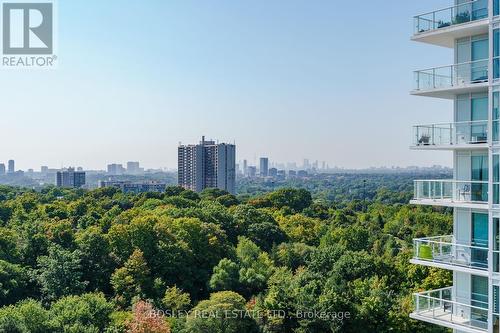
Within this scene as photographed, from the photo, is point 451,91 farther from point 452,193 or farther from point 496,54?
point 452,193

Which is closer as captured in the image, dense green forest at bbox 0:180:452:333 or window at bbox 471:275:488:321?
window at bbox 471:275:488:321

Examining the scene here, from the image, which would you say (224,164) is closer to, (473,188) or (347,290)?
(347,290)

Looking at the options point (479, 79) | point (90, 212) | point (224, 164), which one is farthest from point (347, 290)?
point (224, 164)

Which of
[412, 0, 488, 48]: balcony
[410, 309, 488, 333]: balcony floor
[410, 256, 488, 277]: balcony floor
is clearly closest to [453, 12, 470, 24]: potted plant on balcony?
[412, 0, 488, 48]: balcony

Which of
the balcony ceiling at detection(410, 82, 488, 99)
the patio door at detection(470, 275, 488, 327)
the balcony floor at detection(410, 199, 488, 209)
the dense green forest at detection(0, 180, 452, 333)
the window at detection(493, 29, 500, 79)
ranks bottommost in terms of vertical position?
the dense green forest at detection(0, 180, 452, 333)

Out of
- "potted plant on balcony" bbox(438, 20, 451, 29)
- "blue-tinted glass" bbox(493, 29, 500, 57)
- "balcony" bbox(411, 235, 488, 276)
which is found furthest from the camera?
"potted plant on balcony" bbox(438, 20, 451, 29)

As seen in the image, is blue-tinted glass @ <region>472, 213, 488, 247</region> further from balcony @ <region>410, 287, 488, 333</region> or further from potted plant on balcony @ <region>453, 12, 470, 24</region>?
potted plant on balcony @ <region>453, 12, 470, 24</region>
